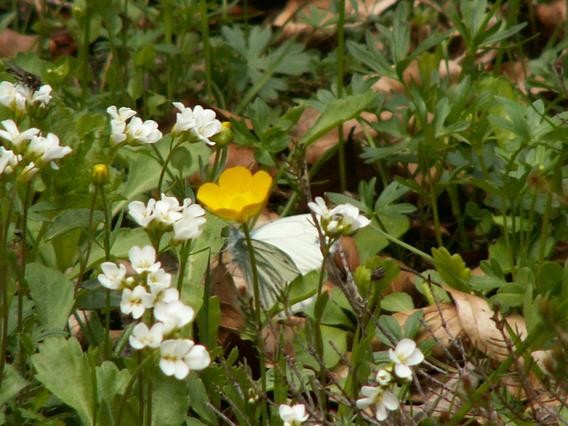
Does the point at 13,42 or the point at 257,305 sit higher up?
the point at 257,305

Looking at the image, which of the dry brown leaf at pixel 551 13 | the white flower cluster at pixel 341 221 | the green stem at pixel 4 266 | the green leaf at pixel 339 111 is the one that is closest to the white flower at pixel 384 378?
the white flower cluster at pixel 341 221

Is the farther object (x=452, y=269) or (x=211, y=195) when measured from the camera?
(x=452, y=269)

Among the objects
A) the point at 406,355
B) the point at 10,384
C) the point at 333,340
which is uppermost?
the point at 406,355

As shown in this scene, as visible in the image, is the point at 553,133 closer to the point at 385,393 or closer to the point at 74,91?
the point at 385,393

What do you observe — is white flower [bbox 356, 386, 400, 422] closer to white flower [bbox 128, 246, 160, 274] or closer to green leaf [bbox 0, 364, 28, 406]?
white flower [bbox 128, 246, 160, 274]

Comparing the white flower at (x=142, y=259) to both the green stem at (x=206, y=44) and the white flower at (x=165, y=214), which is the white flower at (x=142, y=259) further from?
the green stem at (x=206, y=44)

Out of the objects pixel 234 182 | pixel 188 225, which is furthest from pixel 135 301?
pixel 234 182

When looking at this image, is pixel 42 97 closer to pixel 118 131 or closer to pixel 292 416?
pixel 118 131
